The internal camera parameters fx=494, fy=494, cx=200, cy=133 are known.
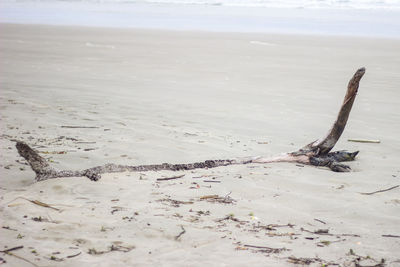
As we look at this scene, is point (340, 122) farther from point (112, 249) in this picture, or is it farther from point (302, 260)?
point (112, 249)

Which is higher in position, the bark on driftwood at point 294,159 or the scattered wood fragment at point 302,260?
the bark on driftwood at point 294,159

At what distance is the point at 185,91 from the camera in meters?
9.89

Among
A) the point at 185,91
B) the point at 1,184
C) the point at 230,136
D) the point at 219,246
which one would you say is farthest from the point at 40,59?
the point at 219,246

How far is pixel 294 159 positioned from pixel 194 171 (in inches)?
44.4

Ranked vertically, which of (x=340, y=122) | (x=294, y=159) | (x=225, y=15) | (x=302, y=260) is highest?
(x=225, y=15)

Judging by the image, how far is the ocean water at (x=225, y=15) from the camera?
26.6 m

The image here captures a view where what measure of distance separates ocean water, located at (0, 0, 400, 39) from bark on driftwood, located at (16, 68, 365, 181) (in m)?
19.4

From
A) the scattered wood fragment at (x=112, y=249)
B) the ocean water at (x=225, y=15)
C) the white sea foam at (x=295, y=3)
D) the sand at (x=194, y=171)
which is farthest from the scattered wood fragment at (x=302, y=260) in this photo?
the white sea foam at (x=295, y=3)

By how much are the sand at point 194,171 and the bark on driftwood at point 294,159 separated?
114mm

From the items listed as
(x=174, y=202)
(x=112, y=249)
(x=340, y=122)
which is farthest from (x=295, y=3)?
(x=112, y=249)

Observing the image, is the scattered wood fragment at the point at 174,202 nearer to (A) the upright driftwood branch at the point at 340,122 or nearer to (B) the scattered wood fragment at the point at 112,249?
(B) the scattered wood fragment at the point at 112,249

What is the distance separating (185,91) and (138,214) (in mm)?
6328

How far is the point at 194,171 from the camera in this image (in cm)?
493

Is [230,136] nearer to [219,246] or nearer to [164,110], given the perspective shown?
[164,110]
